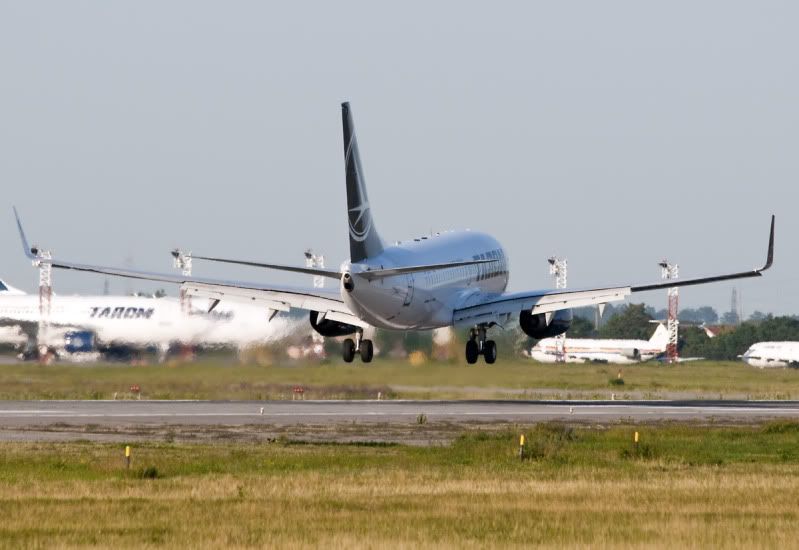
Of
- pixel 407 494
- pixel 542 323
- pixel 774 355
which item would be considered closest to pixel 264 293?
pixel 542 323

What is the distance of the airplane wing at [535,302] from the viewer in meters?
67.6

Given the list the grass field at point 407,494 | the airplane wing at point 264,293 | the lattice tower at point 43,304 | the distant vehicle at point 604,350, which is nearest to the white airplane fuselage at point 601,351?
the distant vehicle at point 604,350

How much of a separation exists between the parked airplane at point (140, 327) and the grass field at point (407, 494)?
84.9ft

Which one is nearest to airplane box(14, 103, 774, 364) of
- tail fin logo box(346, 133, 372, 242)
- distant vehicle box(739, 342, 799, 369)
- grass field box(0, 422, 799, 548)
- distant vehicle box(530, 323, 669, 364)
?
tail fin logo box(346, 133, 372, 242)

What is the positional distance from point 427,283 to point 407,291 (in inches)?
116

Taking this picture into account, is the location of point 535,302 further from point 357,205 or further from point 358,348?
point 357,205

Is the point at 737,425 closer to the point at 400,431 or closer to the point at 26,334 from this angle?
the point at 400,431

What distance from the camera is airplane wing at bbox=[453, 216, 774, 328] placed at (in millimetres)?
67625

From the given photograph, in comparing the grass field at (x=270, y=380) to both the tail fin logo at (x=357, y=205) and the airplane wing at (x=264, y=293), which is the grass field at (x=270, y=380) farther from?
the tail fin logo at (x=357, y=205)

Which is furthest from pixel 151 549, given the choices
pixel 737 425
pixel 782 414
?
pixel 782 414

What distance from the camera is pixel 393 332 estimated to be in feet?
232

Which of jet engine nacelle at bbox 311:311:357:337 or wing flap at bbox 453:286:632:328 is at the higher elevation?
wing flap at bbox 453:286:632:328

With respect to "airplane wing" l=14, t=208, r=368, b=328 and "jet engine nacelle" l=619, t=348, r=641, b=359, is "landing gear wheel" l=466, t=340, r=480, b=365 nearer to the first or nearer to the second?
"airplane wing" l=14, t=208, r=368, b=328

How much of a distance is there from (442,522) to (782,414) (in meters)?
43.3
